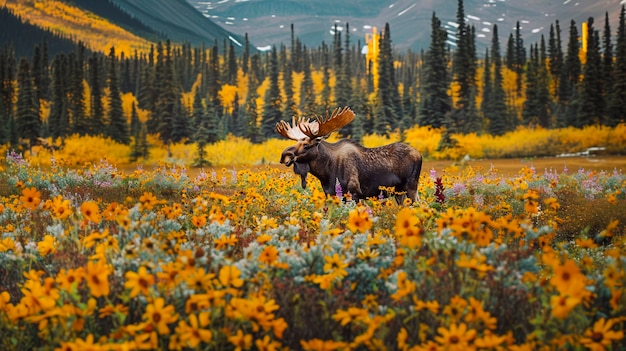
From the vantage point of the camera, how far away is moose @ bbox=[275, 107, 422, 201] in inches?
408

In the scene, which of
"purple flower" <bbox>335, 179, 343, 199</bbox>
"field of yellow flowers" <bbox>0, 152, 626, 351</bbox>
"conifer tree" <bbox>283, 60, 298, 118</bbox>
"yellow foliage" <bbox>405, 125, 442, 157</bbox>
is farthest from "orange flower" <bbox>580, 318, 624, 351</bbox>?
"conifer tree" <bbox>283, 60, 298, 118</bbox>

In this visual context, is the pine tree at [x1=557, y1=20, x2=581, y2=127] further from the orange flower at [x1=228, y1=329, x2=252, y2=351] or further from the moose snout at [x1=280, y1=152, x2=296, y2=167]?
the orange flower at [x1=228, y1=329, x2=252, y2=351]

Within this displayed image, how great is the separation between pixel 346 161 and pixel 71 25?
6207 inches

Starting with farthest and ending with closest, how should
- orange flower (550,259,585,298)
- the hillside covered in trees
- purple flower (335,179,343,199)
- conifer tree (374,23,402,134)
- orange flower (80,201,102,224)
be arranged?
1. conifer tree (374,23,402,134)
2. the hillside covered in trees
3. purple flower (335,179,343,199)
4. orange flower (80,201,102,224)
5. orange flower (550,259,585,298)

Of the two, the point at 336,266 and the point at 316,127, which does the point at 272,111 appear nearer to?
the point at 316,127

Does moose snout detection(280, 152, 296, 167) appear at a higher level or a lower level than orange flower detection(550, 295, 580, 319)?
higher

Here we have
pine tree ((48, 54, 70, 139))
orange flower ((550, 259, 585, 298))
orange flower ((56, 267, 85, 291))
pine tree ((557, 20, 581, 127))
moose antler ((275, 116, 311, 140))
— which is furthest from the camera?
pine tree ((557, 20, 581, 127))

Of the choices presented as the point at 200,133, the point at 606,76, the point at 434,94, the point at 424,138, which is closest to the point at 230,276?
the point at 424,138

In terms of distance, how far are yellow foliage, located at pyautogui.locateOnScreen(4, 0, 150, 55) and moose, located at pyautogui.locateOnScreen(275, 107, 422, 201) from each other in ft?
436

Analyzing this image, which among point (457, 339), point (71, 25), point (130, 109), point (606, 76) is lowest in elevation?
point (457, 339)

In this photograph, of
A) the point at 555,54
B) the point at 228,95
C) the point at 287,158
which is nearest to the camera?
the point at 287,158

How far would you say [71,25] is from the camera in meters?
150

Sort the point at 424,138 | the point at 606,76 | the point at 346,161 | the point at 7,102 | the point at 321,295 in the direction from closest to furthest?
1. the point at 321,295
2. the point at 346,161
3. the point at 424,138
4. the point at 606,76
5. the point at 7,102

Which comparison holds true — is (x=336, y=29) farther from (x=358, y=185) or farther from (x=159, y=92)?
(x=358, y=185)
